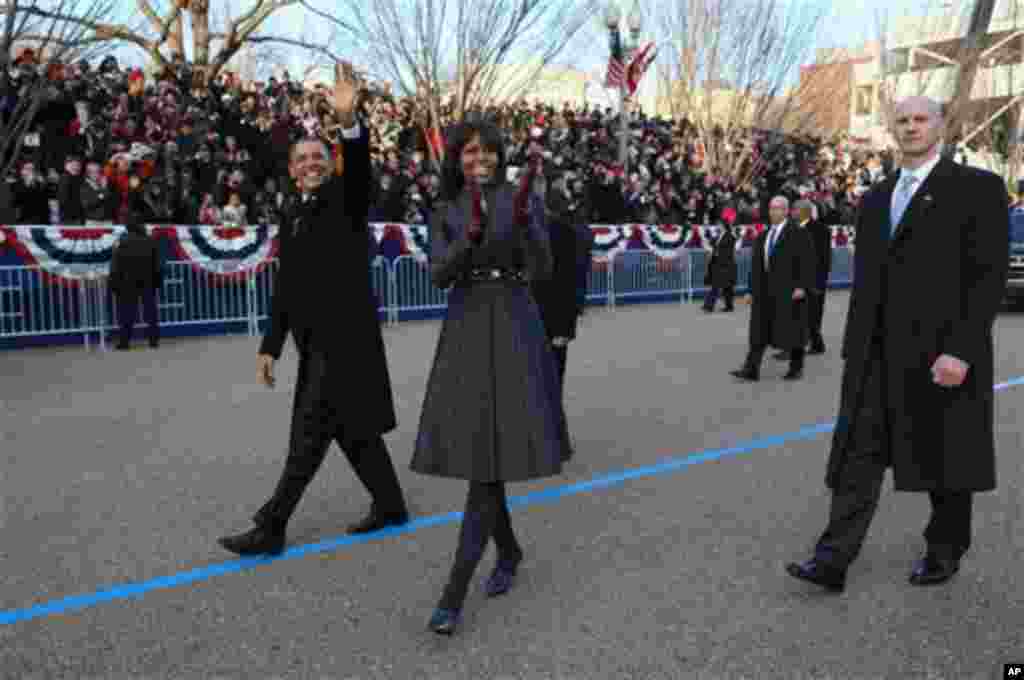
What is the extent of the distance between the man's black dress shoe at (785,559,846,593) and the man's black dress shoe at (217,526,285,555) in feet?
7.12

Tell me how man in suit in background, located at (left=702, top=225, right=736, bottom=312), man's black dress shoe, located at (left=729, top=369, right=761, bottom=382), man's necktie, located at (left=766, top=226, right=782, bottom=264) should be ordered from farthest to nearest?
man in suit in background, located at (left=702, top=225, right=736, bottom=312) → man's necktie, located at (left=766, top=226, right=782, bottom=264) → man's black dress shoe, located at (left=729, top=369, right=761, bottom=382)

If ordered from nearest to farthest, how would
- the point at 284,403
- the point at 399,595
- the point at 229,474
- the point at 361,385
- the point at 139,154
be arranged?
the point at 399,595, the point at 361,385, the point at 229,474, the point at 284,403, the point at 139,154

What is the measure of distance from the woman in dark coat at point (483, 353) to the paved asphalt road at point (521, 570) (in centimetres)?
47

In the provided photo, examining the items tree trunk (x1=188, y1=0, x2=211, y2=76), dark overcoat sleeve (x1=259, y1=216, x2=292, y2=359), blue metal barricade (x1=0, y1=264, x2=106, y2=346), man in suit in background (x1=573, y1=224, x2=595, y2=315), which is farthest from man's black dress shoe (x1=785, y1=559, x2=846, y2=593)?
tree trunk (x1=188, y1=0, x2=211, y2=76)

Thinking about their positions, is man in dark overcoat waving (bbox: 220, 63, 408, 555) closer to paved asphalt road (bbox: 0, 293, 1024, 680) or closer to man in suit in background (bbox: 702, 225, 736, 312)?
paved asphalt road (bbox: 0, 293, 1024, 680)

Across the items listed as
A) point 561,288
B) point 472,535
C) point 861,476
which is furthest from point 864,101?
point 472,535

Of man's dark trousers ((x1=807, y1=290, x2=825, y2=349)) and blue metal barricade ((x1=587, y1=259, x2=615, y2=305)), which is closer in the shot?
man's dark trousers ((x1=807, y1=290, x2=825, y2=349))

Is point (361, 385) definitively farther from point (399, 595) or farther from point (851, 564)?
point (851, 564)

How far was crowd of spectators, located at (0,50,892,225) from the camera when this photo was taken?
13305mm

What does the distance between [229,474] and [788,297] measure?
5.64 metres

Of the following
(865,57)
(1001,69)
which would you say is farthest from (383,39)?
(865,57)

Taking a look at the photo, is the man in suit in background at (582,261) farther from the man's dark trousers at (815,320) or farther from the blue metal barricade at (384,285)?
the blue metal barricade at (384,285)

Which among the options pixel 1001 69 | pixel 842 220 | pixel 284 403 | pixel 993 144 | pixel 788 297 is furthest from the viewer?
pixel 1001 69

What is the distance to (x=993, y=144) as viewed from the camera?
3844 cm
